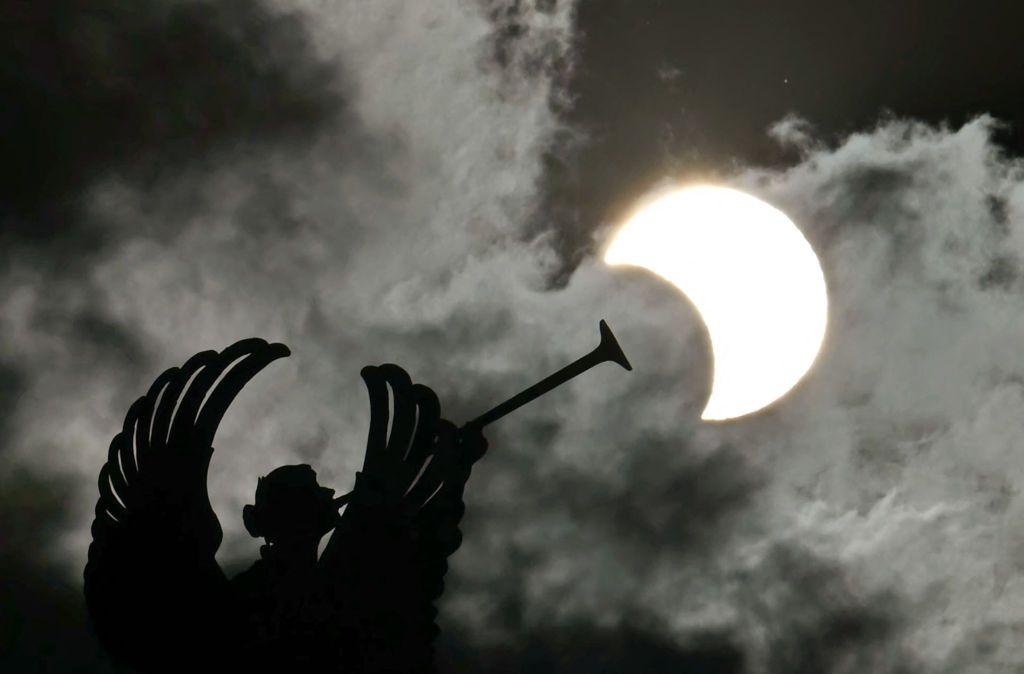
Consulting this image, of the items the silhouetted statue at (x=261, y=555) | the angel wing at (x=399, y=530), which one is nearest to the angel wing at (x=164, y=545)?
the silhouetted statue at (x=261, y=555)

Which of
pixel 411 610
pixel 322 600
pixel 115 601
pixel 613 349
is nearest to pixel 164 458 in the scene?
pixel 115 601

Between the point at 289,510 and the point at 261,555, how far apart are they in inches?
21.2

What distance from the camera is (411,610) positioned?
396 inches

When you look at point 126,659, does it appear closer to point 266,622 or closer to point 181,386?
point 266,622

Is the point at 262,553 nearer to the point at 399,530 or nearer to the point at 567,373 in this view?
the point at 399,530

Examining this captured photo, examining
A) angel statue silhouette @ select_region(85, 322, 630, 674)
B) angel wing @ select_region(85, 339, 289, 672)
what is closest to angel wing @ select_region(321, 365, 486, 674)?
angel statue silhouette @ select_region(85, 322, 630, 674)

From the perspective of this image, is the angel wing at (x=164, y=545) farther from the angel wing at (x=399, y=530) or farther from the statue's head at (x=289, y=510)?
the angel wing at (x=399, y=530)

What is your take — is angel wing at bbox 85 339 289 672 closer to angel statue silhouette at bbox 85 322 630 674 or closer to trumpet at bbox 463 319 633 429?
angel statue silhouette at bbox 85 322 630 674

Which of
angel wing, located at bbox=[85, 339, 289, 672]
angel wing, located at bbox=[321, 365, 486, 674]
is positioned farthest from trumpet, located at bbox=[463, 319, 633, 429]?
angel wing, located at bbox=[85, 339, 289, 672]

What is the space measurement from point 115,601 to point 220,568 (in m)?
1.03

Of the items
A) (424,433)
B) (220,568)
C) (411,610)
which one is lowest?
(411,610)

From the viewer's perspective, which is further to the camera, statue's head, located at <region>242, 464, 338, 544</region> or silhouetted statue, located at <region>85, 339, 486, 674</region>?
statue's head, located at <region>242, 464, 338, 544</region>

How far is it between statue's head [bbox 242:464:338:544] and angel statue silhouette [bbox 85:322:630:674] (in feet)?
0.04

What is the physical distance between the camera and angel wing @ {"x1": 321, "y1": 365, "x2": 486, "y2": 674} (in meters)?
9.75
